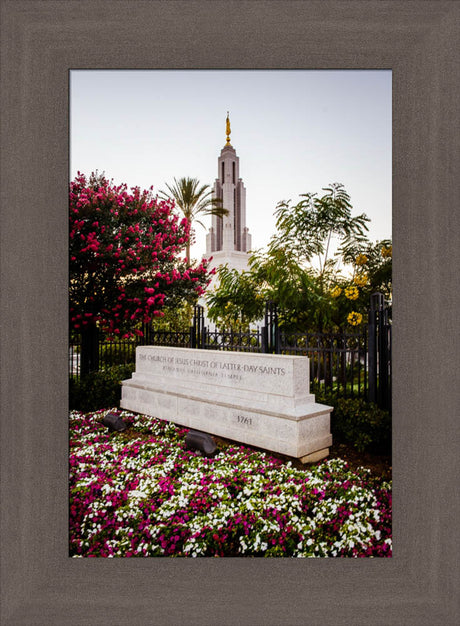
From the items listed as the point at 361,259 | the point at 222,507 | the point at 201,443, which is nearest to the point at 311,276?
the point at 361,259

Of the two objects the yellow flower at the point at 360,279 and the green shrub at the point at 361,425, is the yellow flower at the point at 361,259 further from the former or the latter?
the green shrub at the point at 361,425

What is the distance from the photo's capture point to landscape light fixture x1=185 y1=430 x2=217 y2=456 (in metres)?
3.41

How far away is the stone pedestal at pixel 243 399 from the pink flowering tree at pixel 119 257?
39.9 inches

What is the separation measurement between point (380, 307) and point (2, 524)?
3.79m

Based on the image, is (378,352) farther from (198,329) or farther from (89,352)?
(89,352)

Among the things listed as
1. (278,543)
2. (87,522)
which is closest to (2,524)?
(87,522)

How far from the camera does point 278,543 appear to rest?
2.08 m

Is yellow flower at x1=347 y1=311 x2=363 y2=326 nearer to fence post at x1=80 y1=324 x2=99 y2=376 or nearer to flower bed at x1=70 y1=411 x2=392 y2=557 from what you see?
flower bed at x1=70 y1=411 x2=392 y2=557

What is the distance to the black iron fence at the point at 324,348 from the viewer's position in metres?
3.90

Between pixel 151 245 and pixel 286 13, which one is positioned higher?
pixel 286 13

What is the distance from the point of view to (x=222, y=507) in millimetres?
2389

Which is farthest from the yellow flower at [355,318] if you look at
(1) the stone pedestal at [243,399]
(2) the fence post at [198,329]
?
(2) the fence post at [198,329]
